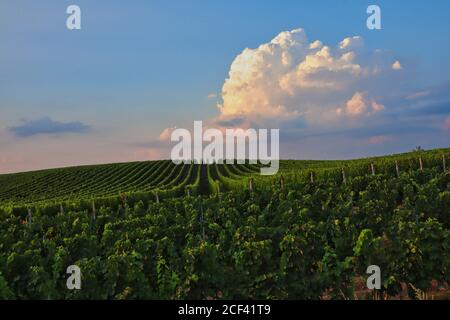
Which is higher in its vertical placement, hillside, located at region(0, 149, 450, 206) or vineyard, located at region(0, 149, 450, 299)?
hillside, located at region(0, 149, 450, 206)

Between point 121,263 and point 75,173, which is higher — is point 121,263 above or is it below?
below

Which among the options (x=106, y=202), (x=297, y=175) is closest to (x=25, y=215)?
(x=106, y=202)

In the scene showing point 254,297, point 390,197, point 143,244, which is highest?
point 390,197

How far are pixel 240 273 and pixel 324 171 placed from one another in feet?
75.7

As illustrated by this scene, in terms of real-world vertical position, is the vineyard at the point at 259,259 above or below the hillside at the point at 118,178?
below

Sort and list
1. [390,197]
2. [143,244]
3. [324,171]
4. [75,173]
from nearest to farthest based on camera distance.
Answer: [143,244] → [390,197] → [324,171] → [75,173]

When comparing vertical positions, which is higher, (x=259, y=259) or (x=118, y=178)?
(x=118, y=178)

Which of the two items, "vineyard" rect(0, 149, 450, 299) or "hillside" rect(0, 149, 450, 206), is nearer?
"vineyard" rect(0, 149, 450, 299)

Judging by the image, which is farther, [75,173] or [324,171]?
[75,173]

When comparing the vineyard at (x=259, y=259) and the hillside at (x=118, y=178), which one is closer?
the vineyard at (x=259, y=259)

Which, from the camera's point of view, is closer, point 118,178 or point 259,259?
point 259,259

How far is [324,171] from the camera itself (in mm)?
33406
